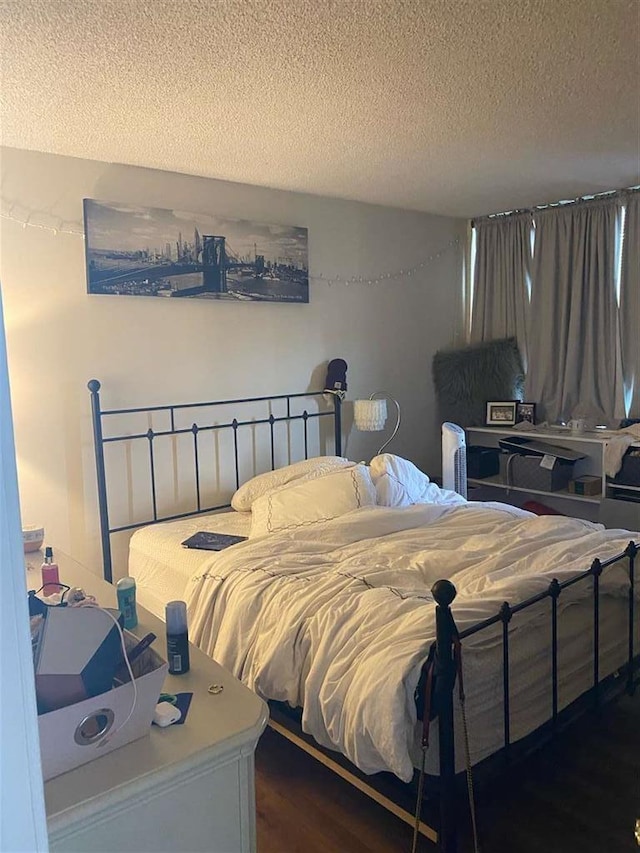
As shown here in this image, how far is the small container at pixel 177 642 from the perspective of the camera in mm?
1465

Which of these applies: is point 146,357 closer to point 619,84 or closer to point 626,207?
point 619,84

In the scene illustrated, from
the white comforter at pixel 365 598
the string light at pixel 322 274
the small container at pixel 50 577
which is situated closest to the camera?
the white comforter at pixel 365 598

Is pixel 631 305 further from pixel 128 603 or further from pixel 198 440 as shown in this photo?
pixel 128 603

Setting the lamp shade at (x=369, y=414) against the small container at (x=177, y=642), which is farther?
the lamp shade at (x=369, y=414)

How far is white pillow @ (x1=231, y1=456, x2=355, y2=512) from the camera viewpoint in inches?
136

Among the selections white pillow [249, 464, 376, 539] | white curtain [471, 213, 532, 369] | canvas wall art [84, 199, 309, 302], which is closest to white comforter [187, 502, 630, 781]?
white pillow [249, 464, 376, 539]

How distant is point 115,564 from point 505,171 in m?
2.80

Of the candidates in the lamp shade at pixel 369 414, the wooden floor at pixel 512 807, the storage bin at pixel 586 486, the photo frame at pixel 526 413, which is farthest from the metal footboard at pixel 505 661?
the photo frame at pixel 526 413

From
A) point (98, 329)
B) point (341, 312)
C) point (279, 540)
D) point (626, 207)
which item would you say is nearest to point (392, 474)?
point (279, 540)

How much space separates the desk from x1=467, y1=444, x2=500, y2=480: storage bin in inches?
131

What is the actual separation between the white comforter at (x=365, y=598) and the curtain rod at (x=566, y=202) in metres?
2.20

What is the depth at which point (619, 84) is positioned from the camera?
2330 mm

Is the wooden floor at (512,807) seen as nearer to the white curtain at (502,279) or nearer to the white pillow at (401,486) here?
the white pillow at (401,486)

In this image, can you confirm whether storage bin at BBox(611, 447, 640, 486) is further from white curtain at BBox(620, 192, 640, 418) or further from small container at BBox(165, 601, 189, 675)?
small container at BBox(165, 601, 189, 675)
